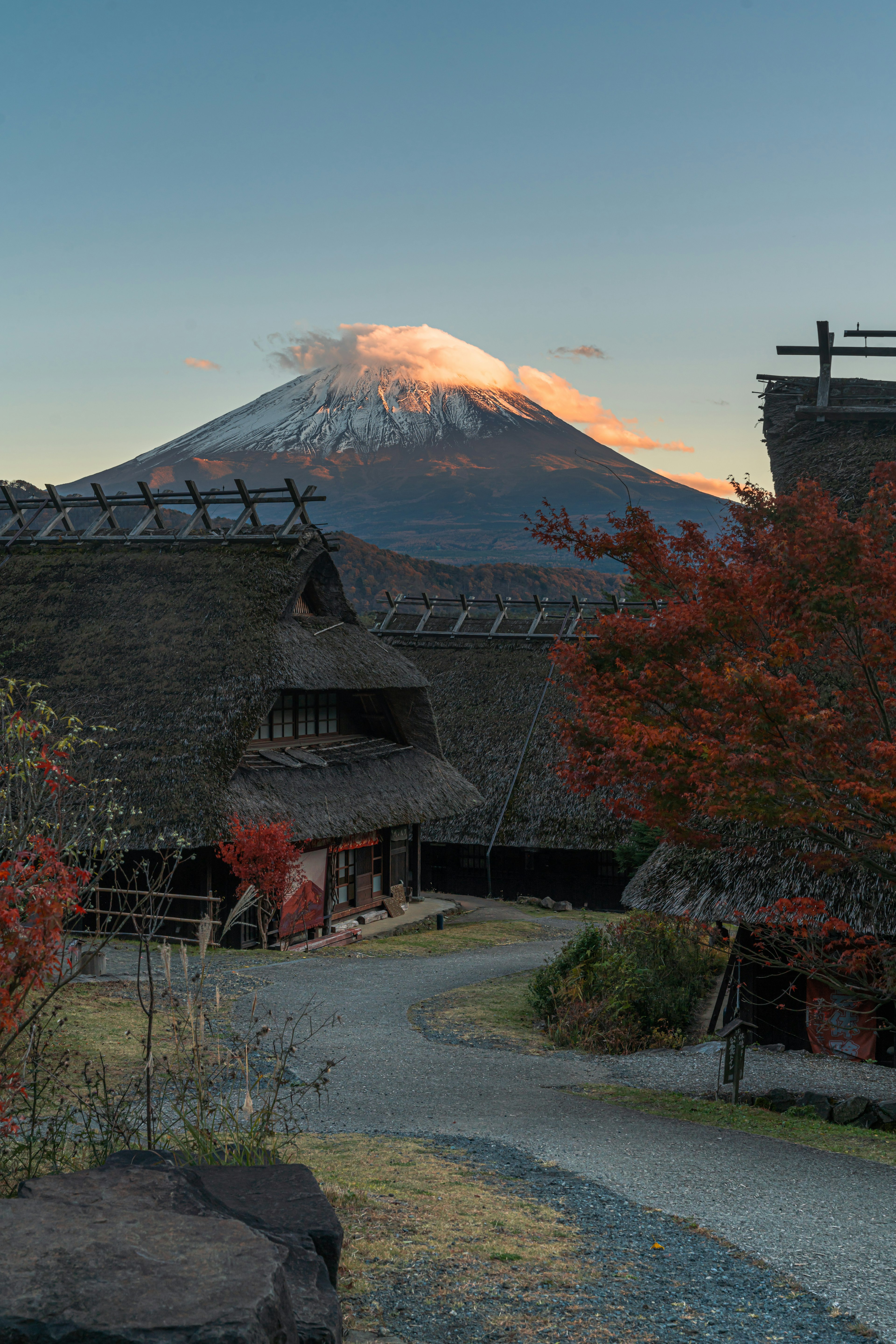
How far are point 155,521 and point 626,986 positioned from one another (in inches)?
653

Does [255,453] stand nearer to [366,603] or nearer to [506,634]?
[366,603]

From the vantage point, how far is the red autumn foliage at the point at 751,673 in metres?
8.42

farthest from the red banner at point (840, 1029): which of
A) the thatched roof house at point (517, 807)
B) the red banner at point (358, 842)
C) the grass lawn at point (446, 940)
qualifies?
the thatched roof house at point (517, 807)

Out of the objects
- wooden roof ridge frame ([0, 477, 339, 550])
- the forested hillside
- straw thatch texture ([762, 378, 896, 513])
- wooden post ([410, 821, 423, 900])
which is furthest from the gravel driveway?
the forested hillside

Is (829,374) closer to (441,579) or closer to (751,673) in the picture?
(751,673)

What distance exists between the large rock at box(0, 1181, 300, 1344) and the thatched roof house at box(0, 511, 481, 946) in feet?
45.5

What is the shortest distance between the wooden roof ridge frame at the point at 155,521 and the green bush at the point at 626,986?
35.3ft

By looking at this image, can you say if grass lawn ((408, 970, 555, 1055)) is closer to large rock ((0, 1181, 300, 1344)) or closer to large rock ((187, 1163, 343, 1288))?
large rock ((187, 1163, 343, 1288))

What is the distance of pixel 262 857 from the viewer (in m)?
17.4

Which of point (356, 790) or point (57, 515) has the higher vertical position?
point (57, 515)

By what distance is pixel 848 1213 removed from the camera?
712cm

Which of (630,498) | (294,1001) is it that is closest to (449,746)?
(294,1001)

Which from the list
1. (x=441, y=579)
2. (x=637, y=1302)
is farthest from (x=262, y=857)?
(x=441, y=579)

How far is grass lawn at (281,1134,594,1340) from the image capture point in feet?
16.1
